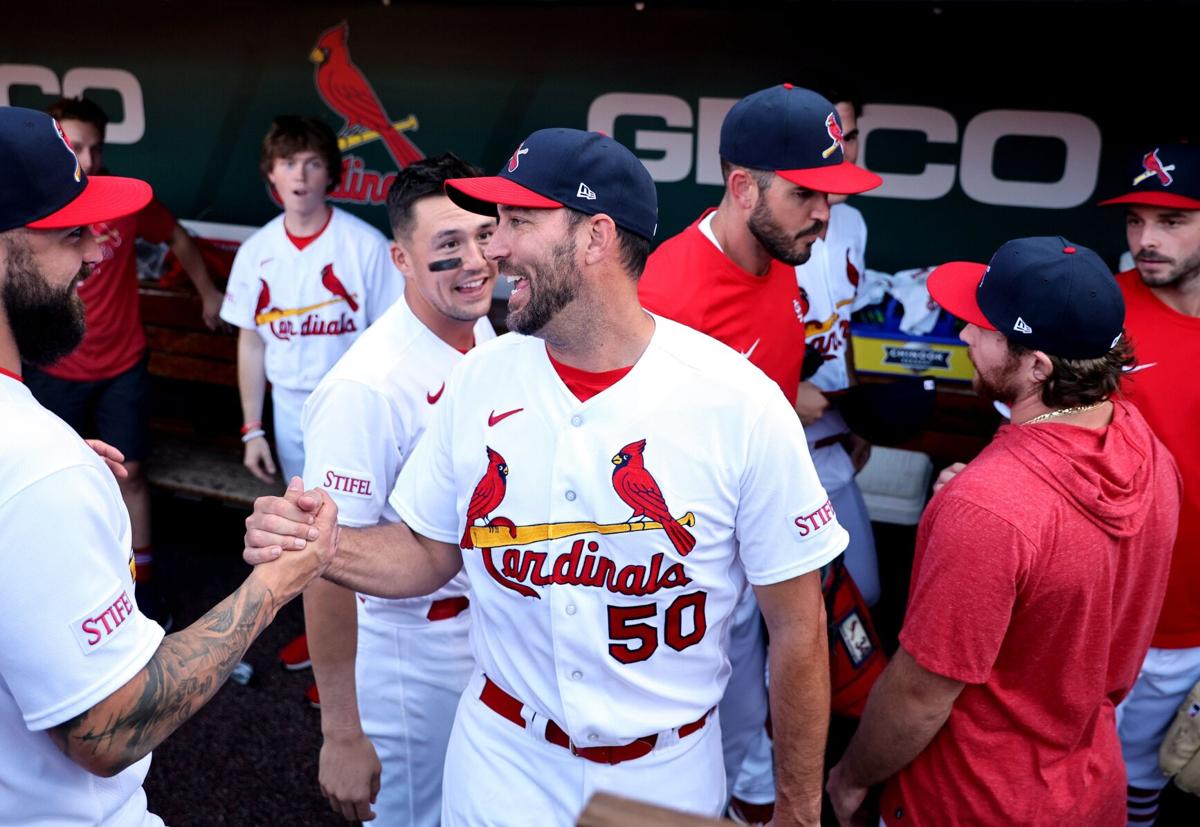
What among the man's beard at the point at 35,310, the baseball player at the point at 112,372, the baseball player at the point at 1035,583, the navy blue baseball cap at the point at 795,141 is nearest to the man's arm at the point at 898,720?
the baseball player at the point at 1035,583

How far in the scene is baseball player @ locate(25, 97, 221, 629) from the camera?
14.3 ft

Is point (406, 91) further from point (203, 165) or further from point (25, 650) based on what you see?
point (25, 650)

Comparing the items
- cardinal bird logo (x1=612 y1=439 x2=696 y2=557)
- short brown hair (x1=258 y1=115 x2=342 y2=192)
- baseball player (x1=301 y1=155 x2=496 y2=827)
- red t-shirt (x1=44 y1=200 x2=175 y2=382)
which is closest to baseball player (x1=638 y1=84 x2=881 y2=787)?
baseball player (x1=301 y1=155 x2=496 y2=827)

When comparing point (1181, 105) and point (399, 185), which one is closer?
point (399, 185)

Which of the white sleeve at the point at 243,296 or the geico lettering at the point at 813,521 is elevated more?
the geico lettering at the point at 813,521

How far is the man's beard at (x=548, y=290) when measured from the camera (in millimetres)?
1900

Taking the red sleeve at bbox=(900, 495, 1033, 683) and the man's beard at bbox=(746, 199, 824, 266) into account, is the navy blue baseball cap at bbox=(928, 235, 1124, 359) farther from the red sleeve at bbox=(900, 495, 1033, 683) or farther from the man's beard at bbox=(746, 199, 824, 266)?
the man's beard at bbox=(746, 199, 824, 266)

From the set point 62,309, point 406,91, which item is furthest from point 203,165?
point 62,309

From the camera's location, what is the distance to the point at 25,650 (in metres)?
1.46

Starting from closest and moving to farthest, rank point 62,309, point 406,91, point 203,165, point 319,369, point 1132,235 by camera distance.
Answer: point 62,309, point 1132,235, point 319,369, point 406,91, point 203,165

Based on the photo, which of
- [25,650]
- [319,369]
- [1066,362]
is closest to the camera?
[25,650]

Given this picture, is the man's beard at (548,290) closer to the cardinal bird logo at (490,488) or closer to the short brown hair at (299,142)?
the cardinal bird logo at (490,488)

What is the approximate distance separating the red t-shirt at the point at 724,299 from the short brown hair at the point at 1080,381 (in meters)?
0.84

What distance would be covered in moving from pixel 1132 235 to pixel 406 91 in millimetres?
3580
